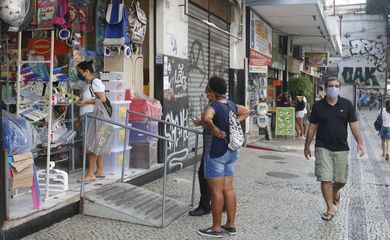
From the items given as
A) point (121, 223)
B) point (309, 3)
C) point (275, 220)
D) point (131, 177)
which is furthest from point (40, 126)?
point (309, 3)

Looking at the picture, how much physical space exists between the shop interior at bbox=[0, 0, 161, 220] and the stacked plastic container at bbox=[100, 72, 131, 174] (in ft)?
0.05

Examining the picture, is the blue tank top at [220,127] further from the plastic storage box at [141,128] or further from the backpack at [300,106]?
the backpack at [300,106]

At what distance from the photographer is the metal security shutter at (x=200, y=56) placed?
1004 centimetres

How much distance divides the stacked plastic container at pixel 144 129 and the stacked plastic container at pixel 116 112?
0.28 m

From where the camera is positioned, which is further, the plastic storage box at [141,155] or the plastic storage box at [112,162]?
the plastic storage box at [141,155]

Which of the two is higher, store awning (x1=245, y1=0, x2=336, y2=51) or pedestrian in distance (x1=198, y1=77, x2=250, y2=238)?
store awning (x1=245, y1=0, x2=336, y2=51)

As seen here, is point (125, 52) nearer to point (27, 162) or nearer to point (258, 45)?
point (27, 162)

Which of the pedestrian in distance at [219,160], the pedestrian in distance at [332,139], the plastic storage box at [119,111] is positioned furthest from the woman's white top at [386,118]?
the pedestrian in distance at [219,160]

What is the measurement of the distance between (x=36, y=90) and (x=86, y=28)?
1503 mm

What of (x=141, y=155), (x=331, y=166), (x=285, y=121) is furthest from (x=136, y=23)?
(x=285, y=121)

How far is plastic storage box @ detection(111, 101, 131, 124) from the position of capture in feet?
22.2

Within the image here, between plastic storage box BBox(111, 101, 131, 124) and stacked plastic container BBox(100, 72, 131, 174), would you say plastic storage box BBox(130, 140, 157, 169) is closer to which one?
stacked plastic container BBox(100, 72, 131, 174)

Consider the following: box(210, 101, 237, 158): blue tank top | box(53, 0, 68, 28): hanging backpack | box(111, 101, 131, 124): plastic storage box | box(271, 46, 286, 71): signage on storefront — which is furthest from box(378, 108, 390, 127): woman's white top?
box(53, 0, 68, 28): hanging backpack

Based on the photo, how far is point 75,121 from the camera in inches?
276
